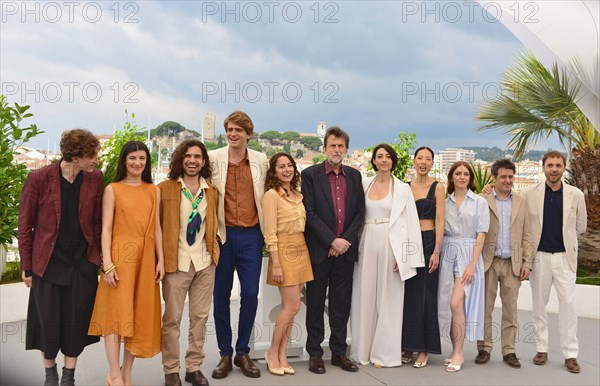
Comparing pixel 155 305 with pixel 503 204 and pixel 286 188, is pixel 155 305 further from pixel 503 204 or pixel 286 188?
pixel 503 204

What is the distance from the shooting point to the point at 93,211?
3.75 metres

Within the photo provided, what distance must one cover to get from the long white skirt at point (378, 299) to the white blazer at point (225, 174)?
0.95 meters

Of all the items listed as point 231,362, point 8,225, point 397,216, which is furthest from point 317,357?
point 8,225

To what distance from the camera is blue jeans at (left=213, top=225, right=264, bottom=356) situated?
433 cm

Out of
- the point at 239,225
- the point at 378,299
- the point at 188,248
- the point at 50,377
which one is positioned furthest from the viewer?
the point at 378,299

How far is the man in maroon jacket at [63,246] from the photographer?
365 centimetres

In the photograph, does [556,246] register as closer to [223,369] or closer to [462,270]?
[462,270]

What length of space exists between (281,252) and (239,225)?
1.25 feet

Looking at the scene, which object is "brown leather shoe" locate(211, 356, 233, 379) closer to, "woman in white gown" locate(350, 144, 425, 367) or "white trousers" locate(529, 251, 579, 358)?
"woman in white gown" locate(350, 144, 425, 367)

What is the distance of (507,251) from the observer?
193 inches

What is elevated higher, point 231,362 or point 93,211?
point 93,211

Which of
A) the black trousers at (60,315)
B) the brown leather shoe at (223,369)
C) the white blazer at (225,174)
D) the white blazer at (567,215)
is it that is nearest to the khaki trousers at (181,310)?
the brown leather shoe at (223,369)

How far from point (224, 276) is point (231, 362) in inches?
28.2

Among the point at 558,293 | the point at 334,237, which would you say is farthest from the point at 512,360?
the point at 334,237
